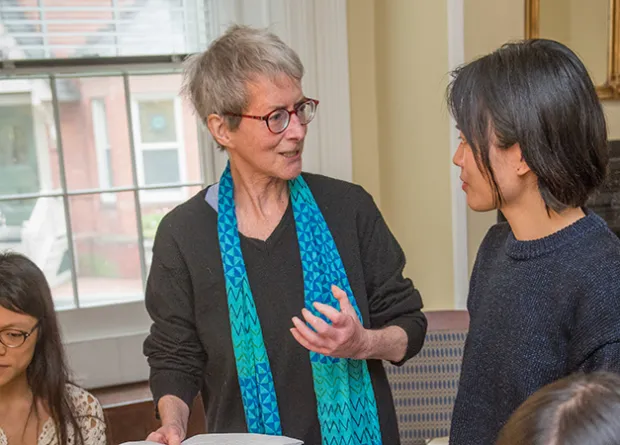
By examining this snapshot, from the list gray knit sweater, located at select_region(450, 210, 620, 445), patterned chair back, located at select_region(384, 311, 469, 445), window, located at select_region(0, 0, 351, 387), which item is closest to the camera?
gray knit sweater, located at select_region(450, 210, 620, 445)

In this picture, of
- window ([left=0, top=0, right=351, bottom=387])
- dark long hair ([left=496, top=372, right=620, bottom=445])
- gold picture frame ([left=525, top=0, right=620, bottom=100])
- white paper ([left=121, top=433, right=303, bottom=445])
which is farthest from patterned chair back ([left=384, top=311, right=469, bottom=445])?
dark long hair ([left=496, top=372, right=620, bottom=445])

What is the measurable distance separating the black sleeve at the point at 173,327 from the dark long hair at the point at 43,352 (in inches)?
8.8

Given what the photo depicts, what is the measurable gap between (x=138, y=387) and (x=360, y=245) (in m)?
1.16

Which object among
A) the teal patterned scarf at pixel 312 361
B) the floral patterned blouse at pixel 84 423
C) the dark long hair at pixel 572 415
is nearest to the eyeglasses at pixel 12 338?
the floral patterned blouse at pixel 84 423

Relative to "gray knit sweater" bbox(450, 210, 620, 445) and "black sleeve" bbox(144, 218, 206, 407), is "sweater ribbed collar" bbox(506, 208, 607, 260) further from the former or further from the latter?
"black sleeve" bbox(144, 218, 206, 407)

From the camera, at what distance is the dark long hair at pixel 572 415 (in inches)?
29.4

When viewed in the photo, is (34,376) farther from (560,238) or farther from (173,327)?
(560,238)

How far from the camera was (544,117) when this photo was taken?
1066 mm

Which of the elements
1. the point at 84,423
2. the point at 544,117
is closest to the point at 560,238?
the point at 544,117

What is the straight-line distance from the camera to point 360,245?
1488 mm

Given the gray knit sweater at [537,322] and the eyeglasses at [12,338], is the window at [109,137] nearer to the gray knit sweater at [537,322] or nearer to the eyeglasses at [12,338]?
the eyeglasses at [12,338]

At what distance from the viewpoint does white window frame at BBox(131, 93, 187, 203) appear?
2.33 metres

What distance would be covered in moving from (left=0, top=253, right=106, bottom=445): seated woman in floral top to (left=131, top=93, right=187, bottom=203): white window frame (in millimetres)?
802

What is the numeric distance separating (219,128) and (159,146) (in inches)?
38.3
